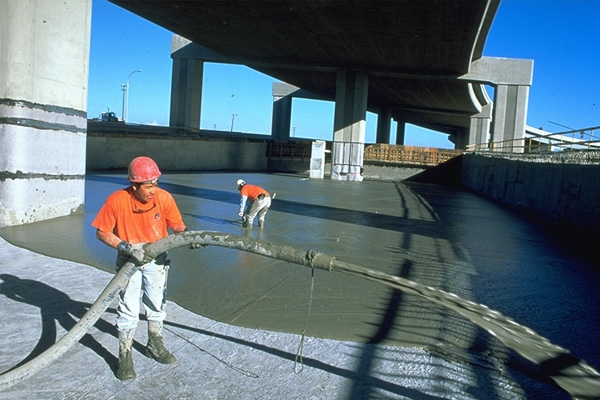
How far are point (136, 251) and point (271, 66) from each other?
34607 mm


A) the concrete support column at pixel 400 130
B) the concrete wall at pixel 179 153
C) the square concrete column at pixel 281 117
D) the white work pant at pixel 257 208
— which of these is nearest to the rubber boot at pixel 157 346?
the white work pant at pixel 257 208

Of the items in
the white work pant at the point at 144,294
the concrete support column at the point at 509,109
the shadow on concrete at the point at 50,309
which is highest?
the concrete support column at the point at 509,109

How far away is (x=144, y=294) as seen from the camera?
4.20 meters

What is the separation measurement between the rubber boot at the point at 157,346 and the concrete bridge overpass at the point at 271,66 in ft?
21.9

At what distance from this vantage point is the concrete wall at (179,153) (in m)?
28.4

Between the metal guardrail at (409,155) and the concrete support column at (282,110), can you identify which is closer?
the metal guardrail at (409,155)

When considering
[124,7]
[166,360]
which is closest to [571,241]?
[166,360]

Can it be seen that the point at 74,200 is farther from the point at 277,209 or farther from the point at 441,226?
the point at 441,226

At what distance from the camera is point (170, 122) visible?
139ft

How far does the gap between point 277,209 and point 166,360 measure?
10.3 metres

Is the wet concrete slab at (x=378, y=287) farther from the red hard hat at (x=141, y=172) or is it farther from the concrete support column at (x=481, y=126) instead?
the concrete support column at (x=481, y=126)

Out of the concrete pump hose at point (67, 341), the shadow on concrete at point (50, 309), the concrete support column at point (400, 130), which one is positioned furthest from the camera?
the concrete support column at point (400, 130)

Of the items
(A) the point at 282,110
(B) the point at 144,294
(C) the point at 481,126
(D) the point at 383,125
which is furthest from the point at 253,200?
(D) the point at 383,125

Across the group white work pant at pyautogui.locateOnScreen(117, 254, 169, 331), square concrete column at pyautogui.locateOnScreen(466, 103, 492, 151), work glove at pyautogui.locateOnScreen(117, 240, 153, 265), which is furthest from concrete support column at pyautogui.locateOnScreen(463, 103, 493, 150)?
work glove at pyautogui.locateOnScreen(117, 240, 153, 265)
